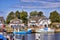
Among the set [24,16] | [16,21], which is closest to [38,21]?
[24,16]

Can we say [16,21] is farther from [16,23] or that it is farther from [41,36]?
[41,36]

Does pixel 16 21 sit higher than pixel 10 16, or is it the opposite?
pixel 10 16

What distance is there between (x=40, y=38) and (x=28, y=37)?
0.81 ft

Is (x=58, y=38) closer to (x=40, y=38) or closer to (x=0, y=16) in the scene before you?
(x=40, y=38)

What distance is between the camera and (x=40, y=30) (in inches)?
257

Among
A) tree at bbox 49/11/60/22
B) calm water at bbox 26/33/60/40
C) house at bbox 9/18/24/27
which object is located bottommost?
calm water at bbox 26/33/60/40

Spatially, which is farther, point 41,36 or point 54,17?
point 41,36

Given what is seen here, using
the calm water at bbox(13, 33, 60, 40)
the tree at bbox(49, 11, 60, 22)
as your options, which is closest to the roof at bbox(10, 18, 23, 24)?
the calm water at bbox(13, 33, 60, 40)

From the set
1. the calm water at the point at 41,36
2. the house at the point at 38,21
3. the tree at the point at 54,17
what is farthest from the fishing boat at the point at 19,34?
the tree at the point at 54,17

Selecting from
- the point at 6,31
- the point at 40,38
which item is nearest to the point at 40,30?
the point at 40,38

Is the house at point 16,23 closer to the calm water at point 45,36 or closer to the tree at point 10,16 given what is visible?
the tree at point 10,16

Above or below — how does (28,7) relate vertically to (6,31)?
above

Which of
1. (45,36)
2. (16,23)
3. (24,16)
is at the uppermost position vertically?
(24,16)

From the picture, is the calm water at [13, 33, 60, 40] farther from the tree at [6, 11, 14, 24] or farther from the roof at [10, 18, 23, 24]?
the tree at [6, 11, 14, 24]
